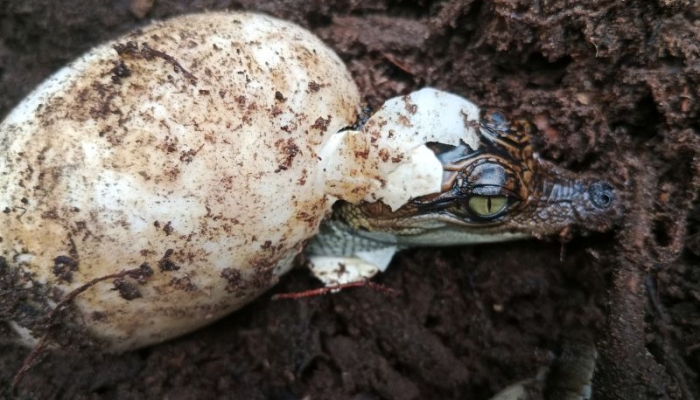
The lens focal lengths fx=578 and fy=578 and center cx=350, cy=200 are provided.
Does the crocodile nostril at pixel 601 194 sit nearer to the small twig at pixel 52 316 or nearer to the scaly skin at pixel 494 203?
the scaly skin at pixel 494 203

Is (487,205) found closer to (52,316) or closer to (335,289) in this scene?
(335,289)

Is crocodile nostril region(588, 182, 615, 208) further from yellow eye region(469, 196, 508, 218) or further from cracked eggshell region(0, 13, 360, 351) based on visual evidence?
cracked eggshell region(0, 13, 360, 351)

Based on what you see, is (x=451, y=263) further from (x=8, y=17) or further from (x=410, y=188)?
(x=8, y=17)

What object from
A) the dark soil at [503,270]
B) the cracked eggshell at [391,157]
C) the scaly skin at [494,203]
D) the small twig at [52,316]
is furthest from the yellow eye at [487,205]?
the small twig at [52,316]

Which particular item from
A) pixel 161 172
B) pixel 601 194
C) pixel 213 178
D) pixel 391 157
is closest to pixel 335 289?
pixel 391 157

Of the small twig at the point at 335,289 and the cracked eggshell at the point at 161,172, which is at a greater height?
the cracked eggshell at the point at 161,172

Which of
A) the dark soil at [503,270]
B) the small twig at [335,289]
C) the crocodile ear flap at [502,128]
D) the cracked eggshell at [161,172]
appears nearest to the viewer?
the cracked eggshell at [161,172]
